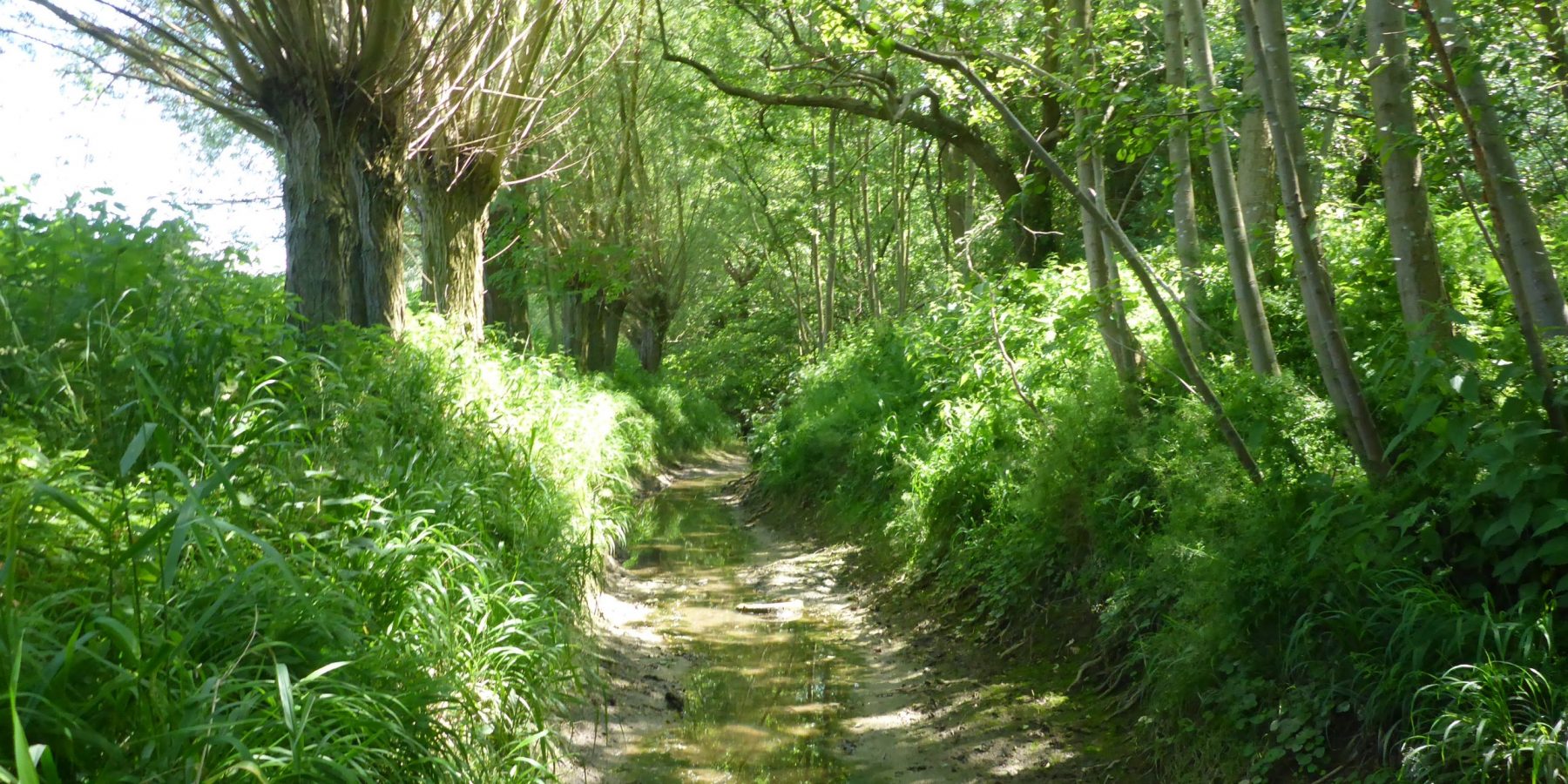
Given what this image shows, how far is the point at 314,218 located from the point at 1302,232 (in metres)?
6.18

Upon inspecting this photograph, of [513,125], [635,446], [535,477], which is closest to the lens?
[535,477]

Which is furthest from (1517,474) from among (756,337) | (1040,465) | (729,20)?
(756,337)

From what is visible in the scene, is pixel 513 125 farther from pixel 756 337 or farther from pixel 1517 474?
pixel 756 337

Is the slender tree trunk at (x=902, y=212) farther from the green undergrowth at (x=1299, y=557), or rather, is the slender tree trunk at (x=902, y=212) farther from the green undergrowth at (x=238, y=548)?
the green undergrowth at (x=238, y=548)

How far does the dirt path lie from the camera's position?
4.94 metres

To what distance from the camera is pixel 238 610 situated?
3227 millimetres

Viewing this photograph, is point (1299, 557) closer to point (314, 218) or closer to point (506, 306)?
point (314, 218)

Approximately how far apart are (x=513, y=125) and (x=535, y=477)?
4.93 m

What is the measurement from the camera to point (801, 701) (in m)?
5.95

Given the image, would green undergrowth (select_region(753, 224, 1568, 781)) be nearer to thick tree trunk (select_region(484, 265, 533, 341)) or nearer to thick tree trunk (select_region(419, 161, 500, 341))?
thick tree trunk (select_region(419, 161, 500, 341))

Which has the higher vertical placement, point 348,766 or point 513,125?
point 513,125

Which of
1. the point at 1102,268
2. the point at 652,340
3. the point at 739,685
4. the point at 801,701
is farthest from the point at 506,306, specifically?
the point at 801,701

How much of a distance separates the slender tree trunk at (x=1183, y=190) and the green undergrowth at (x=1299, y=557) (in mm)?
328

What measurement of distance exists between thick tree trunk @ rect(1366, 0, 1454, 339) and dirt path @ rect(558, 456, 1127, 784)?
237 centimetres
